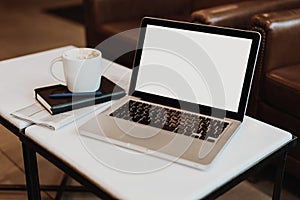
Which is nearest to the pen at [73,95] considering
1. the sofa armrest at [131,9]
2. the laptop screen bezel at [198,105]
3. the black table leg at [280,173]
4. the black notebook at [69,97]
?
the black notebook at [69,97]

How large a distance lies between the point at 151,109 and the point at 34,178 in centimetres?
37

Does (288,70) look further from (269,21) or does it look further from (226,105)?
(226,105)

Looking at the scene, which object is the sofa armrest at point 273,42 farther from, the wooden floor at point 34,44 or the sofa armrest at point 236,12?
the wooden floor at point 34,44

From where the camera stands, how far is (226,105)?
1.16 metres

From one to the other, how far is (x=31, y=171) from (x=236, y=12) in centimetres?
115

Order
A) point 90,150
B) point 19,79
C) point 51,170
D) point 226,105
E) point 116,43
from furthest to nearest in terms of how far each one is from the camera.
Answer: point 116,43 → point 51,170 → point 19,79 → point 226,105 → point 90,150

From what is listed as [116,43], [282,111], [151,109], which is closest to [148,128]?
[151,109]

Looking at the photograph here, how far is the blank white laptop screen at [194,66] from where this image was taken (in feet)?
3.80

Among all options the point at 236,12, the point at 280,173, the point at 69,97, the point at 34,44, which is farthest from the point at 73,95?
the point at 34,44

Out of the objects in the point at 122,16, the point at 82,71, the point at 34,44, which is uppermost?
the point at 82,71

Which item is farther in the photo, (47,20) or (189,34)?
(47,20)

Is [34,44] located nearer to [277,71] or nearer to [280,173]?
[277,71]

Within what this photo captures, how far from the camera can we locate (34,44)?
11.5 ft

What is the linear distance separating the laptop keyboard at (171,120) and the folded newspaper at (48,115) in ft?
0.29
